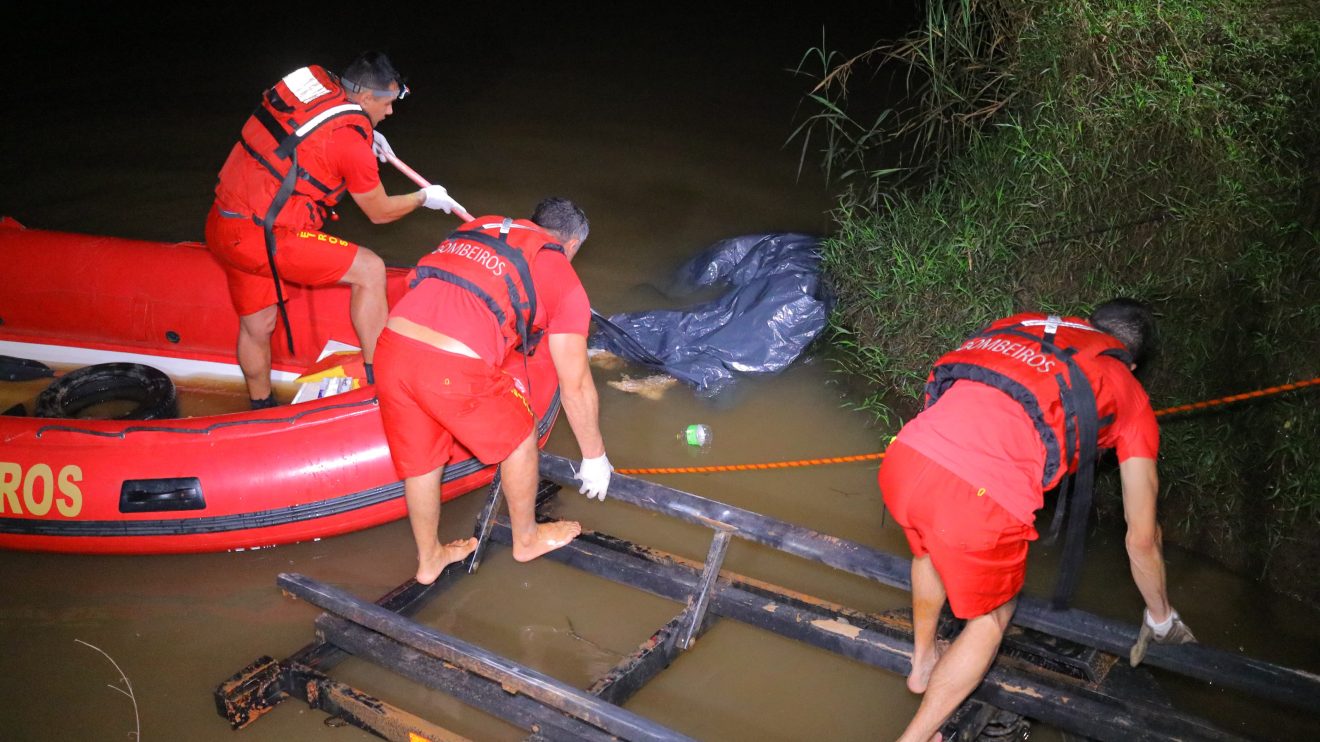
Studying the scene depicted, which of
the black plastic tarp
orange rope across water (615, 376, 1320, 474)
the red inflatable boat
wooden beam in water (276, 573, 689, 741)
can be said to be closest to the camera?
wooden beam in water (276, 573, 689, 741)

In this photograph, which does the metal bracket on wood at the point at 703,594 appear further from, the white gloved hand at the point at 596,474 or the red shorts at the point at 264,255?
the red shorts at the point at 264,255

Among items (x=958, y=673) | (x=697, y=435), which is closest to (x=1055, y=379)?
(x=958, y=673)

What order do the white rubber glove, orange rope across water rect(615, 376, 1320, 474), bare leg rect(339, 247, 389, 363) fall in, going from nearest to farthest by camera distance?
the white rubber glove, orange rope across water rect(615, 376, 1320, 474), bare leg rect(339, 247, 389, 363)

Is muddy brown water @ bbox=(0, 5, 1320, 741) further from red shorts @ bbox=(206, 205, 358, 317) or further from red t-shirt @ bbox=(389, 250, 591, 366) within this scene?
red t-shirt @ bbox=(389, 250, 591, 366)

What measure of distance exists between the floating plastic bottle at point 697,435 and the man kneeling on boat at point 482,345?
3.97ft

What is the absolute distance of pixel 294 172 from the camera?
4.02m

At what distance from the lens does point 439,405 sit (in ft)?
10.0

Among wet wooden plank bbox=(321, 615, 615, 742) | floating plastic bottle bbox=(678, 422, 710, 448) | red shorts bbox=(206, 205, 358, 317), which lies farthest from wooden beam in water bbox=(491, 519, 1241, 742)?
red shorts bbox=(206, 205, 358, 317)

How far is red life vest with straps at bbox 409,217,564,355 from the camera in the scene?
3049mm

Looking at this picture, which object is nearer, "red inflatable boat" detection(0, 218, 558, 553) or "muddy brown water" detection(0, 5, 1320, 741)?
"muddy brown water" detection(0, 5, 1320, 741)

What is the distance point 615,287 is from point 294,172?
217 cm

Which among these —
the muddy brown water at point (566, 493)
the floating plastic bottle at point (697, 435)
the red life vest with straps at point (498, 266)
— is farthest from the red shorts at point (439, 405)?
the floating plastic bottle at point (697, 435)

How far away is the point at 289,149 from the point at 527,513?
1.68 m

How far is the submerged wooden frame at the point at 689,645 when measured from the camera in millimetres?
2771
